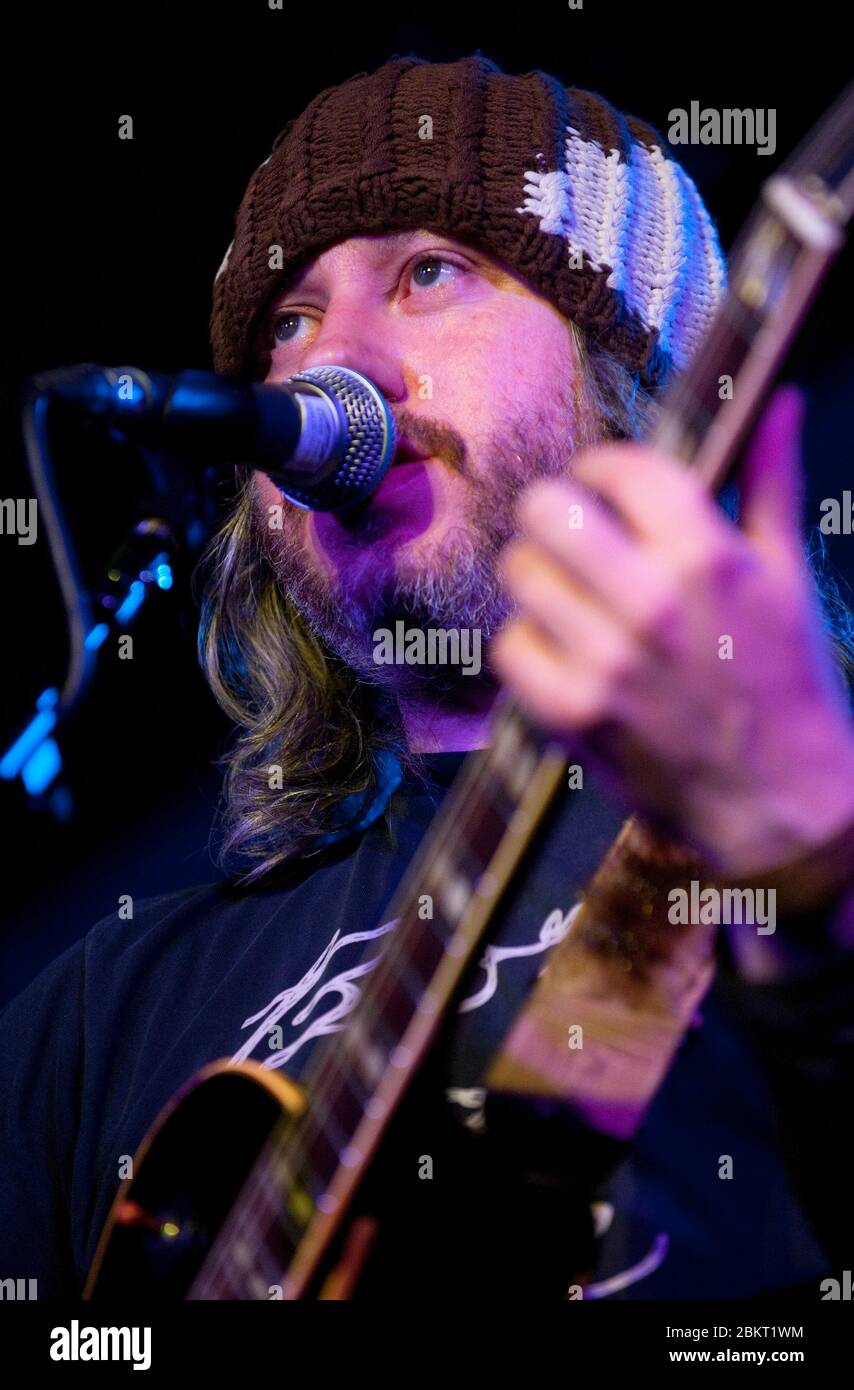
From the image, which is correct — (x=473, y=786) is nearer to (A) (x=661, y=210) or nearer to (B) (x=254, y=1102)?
(B) (x=254, y=1102)

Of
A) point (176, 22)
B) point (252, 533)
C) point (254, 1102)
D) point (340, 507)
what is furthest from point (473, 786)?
point (176, 22)

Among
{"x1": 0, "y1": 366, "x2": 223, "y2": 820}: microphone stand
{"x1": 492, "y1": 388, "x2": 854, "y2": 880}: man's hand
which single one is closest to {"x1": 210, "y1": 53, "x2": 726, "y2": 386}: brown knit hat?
{"x1": 0, "y1": 366, "x2": 223, "y2": 820}: microphone stand

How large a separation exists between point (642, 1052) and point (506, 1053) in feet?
0.44

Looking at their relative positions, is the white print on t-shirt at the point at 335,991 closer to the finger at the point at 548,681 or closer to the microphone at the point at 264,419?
the microphone at the point at 264,419

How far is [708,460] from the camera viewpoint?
712 mm

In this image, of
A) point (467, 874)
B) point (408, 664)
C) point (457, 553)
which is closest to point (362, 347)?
point (457, 553)

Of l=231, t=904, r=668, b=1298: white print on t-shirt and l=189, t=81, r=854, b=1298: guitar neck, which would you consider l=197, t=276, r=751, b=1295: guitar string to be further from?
l=231, t=904, r=668, b=1298: white print on t-shirt

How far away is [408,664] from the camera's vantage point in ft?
6.28

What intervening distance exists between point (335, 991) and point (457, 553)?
0.68 metres

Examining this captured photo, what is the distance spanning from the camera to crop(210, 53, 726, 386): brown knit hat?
186 cm

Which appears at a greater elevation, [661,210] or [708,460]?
→ [661,210]

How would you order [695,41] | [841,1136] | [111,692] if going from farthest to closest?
[695,41]
[111,692]
[841,1136]

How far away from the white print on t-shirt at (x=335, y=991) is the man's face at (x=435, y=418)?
0.51 m

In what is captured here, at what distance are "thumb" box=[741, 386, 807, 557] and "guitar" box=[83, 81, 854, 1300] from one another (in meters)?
0.03
